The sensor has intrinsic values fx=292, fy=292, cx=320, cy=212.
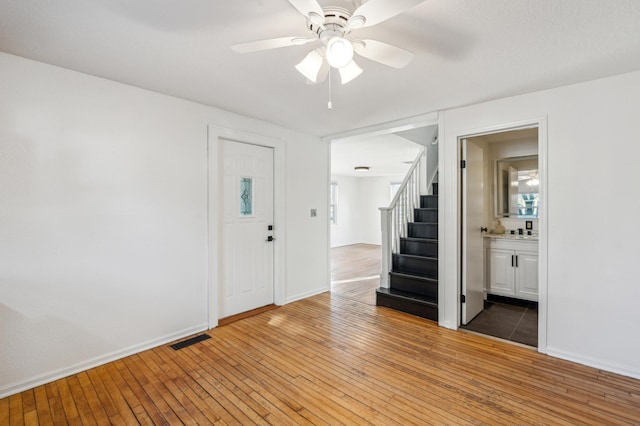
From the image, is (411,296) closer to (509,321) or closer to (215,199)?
(509,321)

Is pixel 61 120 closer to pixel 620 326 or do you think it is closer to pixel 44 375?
pixel 44 375

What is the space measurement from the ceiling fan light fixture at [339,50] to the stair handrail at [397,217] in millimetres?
2679

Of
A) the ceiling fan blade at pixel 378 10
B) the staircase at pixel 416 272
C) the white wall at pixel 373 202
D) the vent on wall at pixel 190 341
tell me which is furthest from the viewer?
the white wall at pixel 373 202

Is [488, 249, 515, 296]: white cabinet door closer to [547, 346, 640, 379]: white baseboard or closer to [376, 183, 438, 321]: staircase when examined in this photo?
[376, 183, 438, 321]: staircase

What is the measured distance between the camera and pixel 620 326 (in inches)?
91.6

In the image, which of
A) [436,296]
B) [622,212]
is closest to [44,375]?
[436,296]

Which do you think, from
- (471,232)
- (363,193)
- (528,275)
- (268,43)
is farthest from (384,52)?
(363,193)

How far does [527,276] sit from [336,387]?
3127mm

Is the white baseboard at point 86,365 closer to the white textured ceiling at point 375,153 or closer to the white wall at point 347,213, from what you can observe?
the white textured ceiling at point 375,153

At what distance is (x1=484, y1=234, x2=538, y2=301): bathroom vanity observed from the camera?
379 centimetres

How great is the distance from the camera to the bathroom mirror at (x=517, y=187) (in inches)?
166

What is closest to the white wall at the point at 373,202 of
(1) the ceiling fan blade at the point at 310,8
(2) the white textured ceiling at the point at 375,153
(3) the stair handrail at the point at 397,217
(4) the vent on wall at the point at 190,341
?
(2) the white textured ceiling at the point at 375,153

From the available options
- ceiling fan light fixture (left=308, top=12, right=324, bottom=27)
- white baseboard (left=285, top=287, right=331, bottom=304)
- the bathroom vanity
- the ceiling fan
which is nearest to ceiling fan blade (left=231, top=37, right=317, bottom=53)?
the ceiling fan

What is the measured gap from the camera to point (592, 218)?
2424 millimetres
